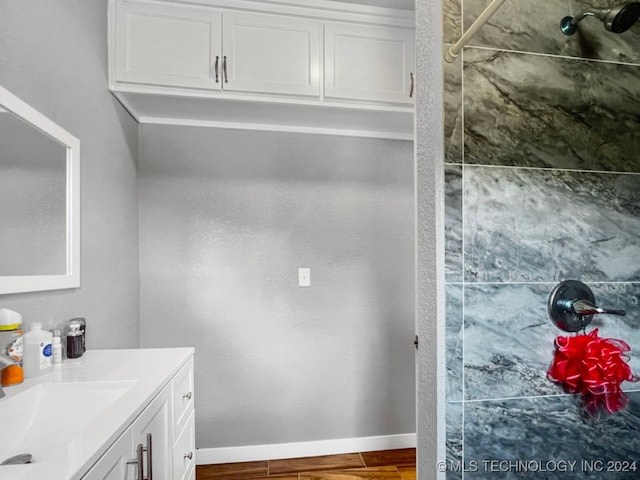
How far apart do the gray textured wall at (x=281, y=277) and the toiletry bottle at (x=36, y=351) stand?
1045 millimetres

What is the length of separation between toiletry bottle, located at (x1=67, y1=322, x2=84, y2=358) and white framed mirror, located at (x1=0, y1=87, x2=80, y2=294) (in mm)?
165

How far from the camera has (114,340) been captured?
1.81 m

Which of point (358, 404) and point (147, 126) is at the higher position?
point (147, 126)

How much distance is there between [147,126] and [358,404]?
223cm

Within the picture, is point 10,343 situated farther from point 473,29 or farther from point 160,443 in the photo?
point 473,29

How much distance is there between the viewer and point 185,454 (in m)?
1.38

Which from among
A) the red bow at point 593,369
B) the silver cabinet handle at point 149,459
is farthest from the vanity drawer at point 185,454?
the red bow at point 593,369

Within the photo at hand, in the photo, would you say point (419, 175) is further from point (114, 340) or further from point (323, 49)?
point (114, 340)

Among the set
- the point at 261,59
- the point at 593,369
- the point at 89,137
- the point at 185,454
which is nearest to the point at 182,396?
the point at 185,454

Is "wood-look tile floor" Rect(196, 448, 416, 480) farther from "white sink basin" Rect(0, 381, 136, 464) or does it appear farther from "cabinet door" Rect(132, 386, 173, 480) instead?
"white sink basin" Rect(0, 381, 136, 464)

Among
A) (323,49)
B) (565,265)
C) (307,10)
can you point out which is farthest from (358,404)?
(307,10)

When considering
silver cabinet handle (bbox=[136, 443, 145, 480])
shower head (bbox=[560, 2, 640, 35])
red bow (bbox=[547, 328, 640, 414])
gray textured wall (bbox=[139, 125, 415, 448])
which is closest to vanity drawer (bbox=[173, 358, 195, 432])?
silver cabinet handle (bbox=[136, 443, 145, 480])

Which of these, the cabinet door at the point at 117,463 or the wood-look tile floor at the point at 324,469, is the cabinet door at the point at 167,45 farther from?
the wood-look tile floor at the point at 324,469

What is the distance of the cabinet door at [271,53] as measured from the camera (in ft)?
6.10
